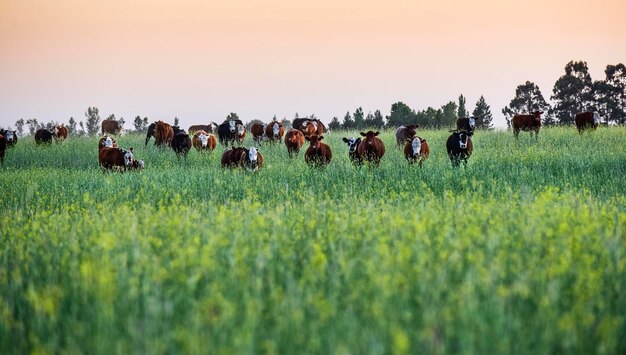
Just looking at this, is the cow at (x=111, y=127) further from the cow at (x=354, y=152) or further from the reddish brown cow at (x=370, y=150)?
the reddish brown cow at (x=370, y=150)

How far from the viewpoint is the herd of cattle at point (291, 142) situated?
1549 centimetres

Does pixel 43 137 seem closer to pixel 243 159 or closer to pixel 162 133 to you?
pixel 162 133

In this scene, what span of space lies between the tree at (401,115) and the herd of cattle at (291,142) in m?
23.2

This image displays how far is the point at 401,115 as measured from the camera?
186 ft

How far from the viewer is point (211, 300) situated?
13.1 feet

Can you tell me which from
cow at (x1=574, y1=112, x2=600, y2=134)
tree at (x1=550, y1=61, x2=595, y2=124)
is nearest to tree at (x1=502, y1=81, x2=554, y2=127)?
tree at (x1=550, y1=61, x2=595, y2=124)

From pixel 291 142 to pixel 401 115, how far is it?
36.7m

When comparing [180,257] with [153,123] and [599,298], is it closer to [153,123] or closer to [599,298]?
[599,298]

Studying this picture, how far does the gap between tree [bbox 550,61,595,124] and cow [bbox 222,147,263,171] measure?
5125 centimetres

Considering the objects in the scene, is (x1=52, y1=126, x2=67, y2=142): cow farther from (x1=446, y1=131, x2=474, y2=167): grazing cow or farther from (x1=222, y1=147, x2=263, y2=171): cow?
(x1=446, y1=131, x2=474, y2=167): grazing cow

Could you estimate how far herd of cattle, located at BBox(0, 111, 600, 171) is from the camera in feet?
50.8

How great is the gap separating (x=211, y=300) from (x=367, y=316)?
3.53ft

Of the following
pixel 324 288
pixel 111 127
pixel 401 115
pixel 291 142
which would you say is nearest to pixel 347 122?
pixel 401 115

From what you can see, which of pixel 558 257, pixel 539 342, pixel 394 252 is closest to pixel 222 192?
pixel 394 252
